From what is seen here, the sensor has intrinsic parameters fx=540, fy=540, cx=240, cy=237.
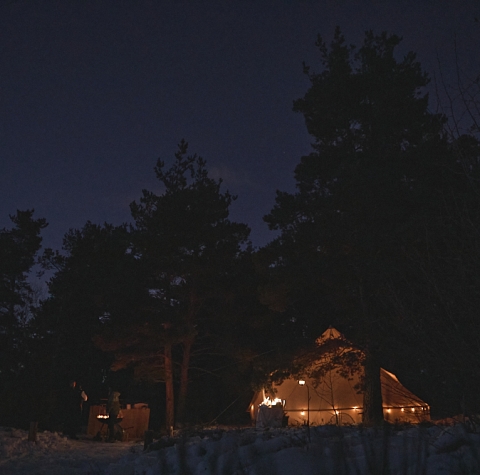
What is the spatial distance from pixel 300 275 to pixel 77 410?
553 inches

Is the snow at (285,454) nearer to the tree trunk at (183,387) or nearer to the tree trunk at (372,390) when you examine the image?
the tree trunk at (372,390)

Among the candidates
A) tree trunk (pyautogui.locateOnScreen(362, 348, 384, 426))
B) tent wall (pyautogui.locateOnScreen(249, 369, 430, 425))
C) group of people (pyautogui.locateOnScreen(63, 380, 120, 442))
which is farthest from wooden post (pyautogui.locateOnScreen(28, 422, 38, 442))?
tree trunk (pyautogui.locateOnScreen(362, 348, 384, 426))

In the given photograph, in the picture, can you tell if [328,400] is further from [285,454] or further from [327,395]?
[285,454]

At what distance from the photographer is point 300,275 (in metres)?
15.3

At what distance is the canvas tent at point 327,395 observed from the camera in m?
16.5

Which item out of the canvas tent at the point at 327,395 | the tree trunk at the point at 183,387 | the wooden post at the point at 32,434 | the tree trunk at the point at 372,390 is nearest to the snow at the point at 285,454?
the wooden post at the point at 32,434

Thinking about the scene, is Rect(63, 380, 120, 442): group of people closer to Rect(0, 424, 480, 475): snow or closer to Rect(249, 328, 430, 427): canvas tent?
Rect(0, 424, 480, 475): snow

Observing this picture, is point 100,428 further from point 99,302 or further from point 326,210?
point 326,210

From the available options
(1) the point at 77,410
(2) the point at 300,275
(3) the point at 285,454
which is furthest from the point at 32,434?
(1) the point at 77,410

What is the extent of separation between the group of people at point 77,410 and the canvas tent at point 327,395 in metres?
4.68

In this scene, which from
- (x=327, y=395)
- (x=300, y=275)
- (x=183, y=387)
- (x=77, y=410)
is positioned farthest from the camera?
(x=77, y=410)

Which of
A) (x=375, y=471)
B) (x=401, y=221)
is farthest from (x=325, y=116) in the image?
(x=375, y=471)

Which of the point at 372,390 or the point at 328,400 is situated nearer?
the point at 372,390

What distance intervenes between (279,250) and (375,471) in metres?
13.6
